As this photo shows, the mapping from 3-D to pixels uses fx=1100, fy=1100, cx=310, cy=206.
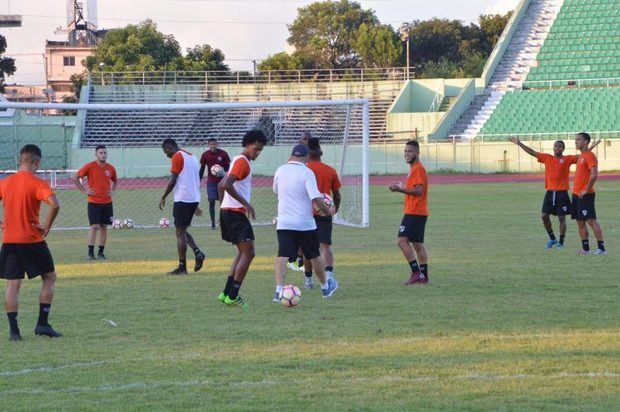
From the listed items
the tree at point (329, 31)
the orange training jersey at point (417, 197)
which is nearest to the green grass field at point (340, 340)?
the orange training jersey at point (417, 197)

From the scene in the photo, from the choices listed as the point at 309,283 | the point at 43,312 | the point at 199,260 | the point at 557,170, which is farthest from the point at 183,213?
the point at 557,170

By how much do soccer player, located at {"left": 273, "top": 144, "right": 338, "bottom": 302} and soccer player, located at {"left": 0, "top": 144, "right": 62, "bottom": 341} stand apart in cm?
265

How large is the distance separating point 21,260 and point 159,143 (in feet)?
118

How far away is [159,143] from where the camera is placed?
1791 inches

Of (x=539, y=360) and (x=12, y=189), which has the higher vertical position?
(x=12, y=189)

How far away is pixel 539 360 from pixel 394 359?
3.67 feet

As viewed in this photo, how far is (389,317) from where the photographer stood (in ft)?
35.6

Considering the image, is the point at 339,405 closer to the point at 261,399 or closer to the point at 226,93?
the point at 261,399

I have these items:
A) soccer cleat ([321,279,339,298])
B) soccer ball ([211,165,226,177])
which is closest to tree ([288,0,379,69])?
soccer ball ([211,165,226,177])

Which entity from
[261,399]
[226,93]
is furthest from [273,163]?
[261,399]

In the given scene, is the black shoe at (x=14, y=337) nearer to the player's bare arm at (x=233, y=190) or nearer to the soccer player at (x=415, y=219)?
the player's bare arm at (x=233, y=190)

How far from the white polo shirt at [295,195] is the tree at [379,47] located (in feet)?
246

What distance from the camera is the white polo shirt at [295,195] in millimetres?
11539

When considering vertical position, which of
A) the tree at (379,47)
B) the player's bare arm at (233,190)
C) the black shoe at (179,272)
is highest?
the tree at (379,47)
